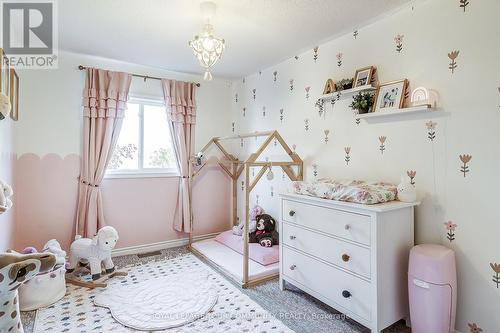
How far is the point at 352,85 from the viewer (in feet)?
Answer: 8.06

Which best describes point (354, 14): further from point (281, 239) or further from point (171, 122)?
point (171, 122)

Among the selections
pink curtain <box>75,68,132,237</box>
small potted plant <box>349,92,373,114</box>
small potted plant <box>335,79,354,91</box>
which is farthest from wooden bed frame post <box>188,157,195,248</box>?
small potted plant <box>349,92,373,114</box>

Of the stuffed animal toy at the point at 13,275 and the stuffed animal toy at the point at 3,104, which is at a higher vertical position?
the stuffed animal toy at the point at 3,104

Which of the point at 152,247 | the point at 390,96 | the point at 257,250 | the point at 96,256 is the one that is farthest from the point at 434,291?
the point at 152,247

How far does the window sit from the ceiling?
0.66 metres

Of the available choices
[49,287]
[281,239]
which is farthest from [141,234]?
[281,239]

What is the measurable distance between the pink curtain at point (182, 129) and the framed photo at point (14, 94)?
149cm

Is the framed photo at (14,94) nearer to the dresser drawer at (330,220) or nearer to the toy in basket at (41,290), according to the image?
the toy in basket at (41,290)

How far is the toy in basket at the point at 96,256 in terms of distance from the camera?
2604mm

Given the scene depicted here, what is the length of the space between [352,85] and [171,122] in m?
2.30

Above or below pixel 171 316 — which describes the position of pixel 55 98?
above

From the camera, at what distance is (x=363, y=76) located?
2.38 meters

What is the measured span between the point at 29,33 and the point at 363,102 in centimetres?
303

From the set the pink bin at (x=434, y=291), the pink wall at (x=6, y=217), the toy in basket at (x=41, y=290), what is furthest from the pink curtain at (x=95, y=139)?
the pink bin at (x=434, y=291)
